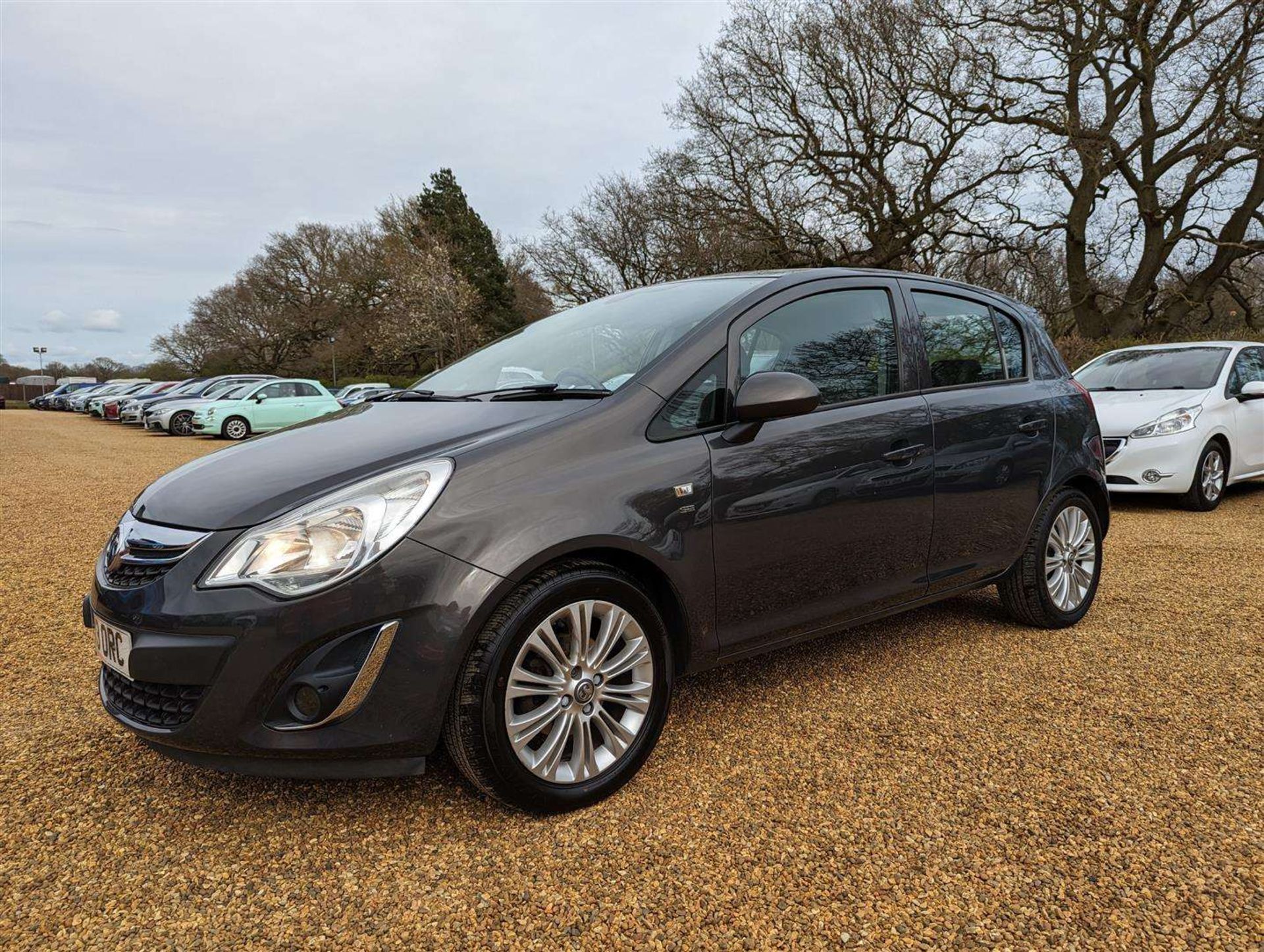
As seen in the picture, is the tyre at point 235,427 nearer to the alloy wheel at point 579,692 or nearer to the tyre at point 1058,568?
the tyre at point 1058,568

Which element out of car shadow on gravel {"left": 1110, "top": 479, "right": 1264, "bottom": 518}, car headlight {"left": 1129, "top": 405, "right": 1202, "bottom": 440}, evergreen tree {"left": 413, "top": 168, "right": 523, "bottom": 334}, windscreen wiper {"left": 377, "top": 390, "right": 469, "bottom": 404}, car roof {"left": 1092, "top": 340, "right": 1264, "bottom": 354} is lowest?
car shadow on gravel {"left": 1110, "top": 479, "right": 1264, "bottom": 518}

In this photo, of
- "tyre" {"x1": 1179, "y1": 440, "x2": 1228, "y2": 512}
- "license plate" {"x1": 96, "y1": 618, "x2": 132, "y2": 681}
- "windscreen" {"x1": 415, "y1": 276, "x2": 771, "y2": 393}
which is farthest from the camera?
"tyre" {"x1": 1179, "y1": 440, "x2": 1228, "y2": 512}

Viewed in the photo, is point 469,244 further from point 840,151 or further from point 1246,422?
point 1246,422

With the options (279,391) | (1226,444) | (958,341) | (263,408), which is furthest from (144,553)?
(279,391)

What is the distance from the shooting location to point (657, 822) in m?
2.25

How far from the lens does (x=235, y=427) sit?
19.4 meters

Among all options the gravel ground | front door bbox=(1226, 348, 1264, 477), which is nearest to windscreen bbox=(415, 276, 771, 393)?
the gravel ground

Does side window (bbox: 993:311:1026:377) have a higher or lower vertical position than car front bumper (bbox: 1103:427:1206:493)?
higher

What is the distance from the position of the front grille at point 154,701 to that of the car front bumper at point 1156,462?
7469mm

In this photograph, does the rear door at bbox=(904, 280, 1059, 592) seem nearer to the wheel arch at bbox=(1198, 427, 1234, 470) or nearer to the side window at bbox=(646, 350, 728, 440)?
the side window at bbox=(646, 350, 728, 440)

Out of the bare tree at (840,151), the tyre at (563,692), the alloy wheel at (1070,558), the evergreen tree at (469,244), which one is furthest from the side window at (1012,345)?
the evergreen tree at (469,244)

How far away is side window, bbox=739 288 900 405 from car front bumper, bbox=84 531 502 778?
1.33 metres

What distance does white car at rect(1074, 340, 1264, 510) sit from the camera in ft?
23.4

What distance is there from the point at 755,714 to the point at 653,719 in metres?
0.62
